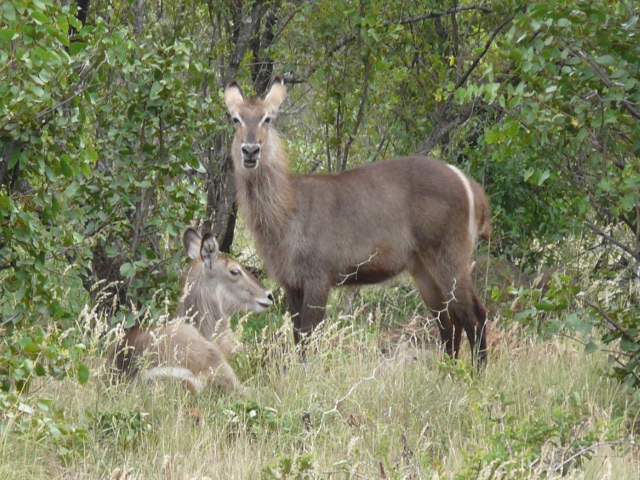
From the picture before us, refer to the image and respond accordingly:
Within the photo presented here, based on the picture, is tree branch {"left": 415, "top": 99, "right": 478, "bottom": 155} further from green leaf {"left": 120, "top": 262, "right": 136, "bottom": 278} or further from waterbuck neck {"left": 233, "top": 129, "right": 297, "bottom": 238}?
green leaf {"left": 120, "top": 262, "right": 136, "bottom": 278}

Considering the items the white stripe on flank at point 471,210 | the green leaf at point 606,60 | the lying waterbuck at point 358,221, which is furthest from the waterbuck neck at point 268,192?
the green leaf at point 606,60

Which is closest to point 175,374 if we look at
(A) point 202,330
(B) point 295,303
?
(A) point 202,330

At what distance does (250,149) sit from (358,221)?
846 millimetres

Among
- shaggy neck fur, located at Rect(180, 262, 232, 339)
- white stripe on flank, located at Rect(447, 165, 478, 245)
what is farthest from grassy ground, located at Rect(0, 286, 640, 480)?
white stripe on flank, located at Rect(447, 165, 478, 245)

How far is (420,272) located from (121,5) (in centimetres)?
278

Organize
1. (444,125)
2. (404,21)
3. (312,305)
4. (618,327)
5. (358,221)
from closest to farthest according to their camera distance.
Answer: (618,327) → (312,305) → (358,221) → (404,21) → (444,125)

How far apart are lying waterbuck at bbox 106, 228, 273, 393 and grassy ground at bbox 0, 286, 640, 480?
128mm

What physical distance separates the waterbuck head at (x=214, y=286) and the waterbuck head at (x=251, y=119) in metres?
0.63

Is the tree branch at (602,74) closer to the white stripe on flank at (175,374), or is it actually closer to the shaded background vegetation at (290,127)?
the shaded background vegetation at (290,127)

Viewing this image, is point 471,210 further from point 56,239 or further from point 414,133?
point 56,239

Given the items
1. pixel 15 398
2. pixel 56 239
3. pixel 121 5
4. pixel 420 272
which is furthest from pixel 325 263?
pixel 15 398

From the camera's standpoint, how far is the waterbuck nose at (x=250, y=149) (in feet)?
21.5

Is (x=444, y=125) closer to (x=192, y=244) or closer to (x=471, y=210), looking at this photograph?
(x=471, y=210)

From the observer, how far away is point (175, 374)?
5016mm
